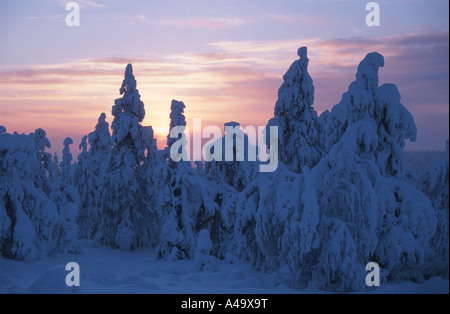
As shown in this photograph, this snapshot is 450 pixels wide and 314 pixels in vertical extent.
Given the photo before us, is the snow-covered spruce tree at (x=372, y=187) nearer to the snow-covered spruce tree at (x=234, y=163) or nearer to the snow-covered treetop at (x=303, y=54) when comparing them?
the snow-covered treetop at (x=303, y=54)

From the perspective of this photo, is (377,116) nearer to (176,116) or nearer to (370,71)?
(370,71)

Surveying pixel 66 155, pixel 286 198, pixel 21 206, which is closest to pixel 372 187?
pixel 286 198

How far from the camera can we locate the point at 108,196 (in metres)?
35.2

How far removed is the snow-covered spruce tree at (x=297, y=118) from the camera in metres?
27.5

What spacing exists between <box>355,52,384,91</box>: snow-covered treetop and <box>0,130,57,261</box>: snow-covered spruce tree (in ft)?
51.6

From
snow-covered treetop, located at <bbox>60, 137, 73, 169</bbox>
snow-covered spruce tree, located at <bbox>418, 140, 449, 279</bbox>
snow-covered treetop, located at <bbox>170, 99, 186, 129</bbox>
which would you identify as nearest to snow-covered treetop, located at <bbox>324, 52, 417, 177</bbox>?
snow-covered spruce tree, located at <bbox>418, 140, 449, 279</bbox>

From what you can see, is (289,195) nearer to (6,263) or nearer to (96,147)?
(6,263)

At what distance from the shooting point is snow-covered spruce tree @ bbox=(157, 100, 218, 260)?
2816cm

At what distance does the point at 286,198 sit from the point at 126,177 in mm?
20263

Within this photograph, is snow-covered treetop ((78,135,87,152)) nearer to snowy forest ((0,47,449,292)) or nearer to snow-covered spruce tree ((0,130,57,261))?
snowy forest ((0,47,449,292))

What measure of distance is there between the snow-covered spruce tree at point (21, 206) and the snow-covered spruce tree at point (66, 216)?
160 cm

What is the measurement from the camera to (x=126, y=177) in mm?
34656

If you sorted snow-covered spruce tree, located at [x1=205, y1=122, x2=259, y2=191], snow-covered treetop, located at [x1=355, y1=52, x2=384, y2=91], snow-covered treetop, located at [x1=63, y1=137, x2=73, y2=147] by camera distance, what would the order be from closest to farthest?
snow-covered treetop, located at [x1=355, y1=52, x2=384, y2=91] → snow-covered spruce tree, located at [x1=205, y1=122, x2=259, y2=191] → snow-covered treetop, located at [x1=63, y1=137, x2=73, y2=147]

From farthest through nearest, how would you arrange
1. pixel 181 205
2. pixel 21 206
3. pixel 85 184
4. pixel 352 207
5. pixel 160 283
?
pixel 85 184
pixel 181 205
pixel 21 206
pixel 160 283
pixel 352 207
